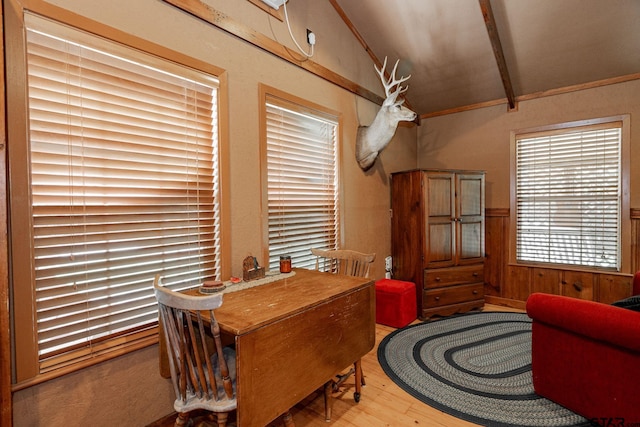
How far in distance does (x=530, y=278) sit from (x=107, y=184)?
173 inches

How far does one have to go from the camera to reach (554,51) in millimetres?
3176

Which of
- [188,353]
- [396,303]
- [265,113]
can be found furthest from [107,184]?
[396,303]

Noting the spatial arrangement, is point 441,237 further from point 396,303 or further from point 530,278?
point 530,278

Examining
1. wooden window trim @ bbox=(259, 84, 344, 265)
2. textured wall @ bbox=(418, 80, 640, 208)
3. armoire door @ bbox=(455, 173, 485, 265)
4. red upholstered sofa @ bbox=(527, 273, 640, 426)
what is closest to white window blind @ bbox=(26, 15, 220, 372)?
wooden window trim @ bbox=(259, 84, 344, 265)

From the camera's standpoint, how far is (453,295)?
3.54 meters

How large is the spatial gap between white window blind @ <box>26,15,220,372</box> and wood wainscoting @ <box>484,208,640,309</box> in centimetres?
364

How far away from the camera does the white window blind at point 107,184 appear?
144 centimetres

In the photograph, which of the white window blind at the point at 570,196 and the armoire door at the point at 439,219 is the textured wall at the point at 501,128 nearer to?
the white window blind at the point at 570,196

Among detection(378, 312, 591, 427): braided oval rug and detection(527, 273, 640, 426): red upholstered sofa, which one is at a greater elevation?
detection(527, 273, 640, 426): red upholstered sofa

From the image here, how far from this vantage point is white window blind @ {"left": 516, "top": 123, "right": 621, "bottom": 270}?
3381 mm

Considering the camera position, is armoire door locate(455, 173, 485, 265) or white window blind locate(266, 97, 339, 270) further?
armoire door locate(455, 173, 485, 265)

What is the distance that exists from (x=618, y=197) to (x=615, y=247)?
0.54 meters

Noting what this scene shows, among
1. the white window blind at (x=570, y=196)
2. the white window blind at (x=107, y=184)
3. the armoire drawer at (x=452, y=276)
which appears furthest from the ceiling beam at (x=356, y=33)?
the armoire drawer at (x=452, y=276)

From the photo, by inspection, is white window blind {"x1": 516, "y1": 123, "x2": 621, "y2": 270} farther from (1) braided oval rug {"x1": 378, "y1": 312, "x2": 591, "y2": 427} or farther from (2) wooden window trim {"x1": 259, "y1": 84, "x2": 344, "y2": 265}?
(2) wooden window trim {"x1": 259, "y1": 84, "x2": 344, "y2": 265}
